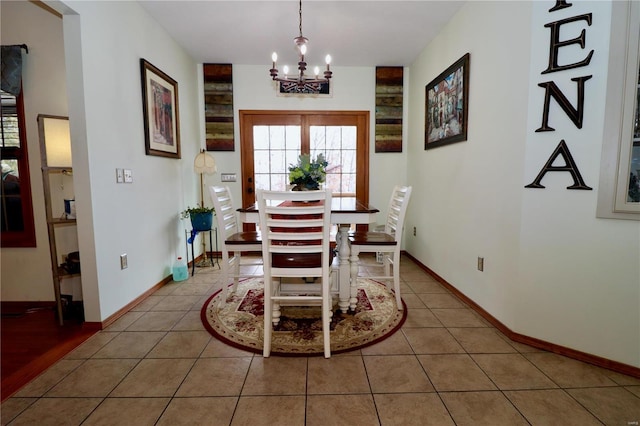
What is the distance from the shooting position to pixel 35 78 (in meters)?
2.57

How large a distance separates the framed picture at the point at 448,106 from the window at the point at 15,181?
12.5ft

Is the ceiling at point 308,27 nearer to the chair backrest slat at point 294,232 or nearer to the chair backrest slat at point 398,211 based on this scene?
the chair backrest slat at point 398,211

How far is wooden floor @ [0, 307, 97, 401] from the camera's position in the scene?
66.0 inches

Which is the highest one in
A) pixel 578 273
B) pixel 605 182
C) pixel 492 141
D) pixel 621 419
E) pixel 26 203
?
pixel 492 141

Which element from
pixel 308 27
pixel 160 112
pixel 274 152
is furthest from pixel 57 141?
pixel 274 152

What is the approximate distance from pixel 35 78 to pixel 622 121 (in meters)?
4.15

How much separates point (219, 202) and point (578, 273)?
2.52 m

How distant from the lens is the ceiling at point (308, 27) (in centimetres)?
276

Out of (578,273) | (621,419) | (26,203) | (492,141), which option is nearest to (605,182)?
(578,273)

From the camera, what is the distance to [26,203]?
2686 mm

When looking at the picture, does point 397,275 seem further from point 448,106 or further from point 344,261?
point 448,106

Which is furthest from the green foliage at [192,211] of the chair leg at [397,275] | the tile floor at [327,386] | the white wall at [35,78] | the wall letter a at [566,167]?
the wall letter a at [566,167]

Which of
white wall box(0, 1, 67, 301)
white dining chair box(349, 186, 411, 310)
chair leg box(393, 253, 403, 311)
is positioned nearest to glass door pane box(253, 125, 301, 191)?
white dining chair box(349, 186, 411, 310)

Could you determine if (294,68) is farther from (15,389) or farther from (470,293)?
(15,389)
